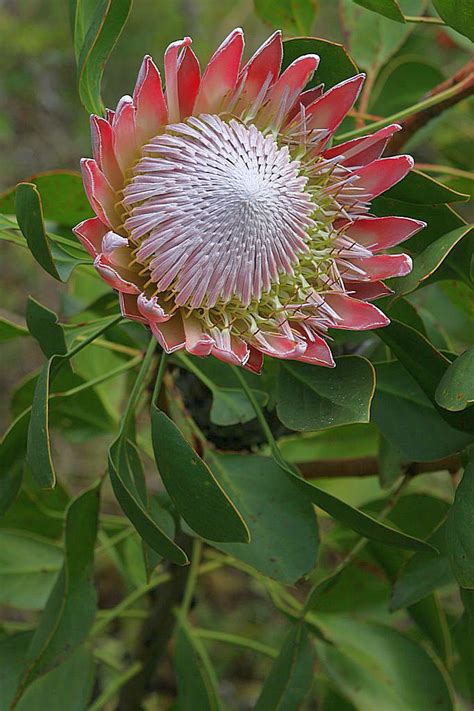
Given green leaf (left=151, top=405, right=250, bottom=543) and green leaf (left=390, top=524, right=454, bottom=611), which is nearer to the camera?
green leaf (left=151, top=405, right=250, bottom=543)

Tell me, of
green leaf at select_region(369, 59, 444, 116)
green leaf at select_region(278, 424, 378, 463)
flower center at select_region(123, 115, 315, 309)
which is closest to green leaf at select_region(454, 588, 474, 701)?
green leaf at select_region(278, 424, 378, 463)

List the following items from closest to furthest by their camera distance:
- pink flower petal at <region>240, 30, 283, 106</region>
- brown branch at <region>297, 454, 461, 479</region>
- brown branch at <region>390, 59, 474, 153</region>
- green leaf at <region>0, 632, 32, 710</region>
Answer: pink flower petal at <region>240, 30, 283, 106</region> < brown branch at <region>390, 59, 474, 153</region> < green leaf at <region>0, 632, 32, 710</region> < brown branch at <region>297, 454, 461, 479</region>

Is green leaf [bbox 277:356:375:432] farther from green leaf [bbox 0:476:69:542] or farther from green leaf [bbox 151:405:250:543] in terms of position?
green leaf [bbox 0:476:69:542]

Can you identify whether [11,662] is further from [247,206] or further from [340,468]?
[247,206]

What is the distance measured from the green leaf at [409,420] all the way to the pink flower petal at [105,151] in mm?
443

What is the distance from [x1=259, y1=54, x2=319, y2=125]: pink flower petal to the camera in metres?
1.02

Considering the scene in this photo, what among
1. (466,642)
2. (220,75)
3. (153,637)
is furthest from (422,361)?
(153,637)

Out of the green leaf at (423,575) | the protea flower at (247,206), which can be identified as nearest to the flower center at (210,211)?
the protea flower at (247,206)

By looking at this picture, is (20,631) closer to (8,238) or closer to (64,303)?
(64,303)

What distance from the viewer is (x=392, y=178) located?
103 centimetres

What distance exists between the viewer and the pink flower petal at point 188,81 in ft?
3.28

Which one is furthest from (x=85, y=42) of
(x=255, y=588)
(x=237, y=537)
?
(x=255, y=588)

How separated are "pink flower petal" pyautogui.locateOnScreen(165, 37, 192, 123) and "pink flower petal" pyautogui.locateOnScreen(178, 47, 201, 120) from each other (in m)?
0.01

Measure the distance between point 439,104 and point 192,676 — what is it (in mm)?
1003
